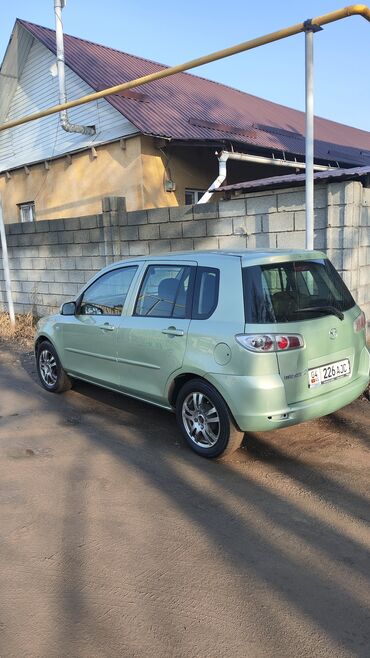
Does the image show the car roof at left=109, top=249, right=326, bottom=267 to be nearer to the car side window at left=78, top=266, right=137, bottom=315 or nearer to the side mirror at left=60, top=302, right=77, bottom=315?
the car side window at left=78, top=266, right=137, bottom=315

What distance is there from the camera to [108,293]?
199 inches

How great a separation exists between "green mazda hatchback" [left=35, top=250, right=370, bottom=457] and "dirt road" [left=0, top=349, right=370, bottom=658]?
1.45 ft

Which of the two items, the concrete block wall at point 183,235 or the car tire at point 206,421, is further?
the concrete block wall at point 183,235

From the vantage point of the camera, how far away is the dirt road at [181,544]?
2260 millimetres

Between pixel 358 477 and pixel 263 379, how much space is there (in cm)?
101

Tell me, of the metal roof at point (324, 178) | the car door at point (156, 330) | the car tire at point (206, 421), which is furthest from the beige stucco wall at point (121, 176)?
the car tire at point (206, 421)

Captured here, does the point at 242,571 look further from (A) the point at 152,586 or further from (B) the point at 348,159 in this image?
(B) the point at 348,159

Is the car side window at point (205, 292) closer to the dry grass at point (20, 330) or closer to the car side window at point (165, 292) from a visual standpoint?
the car side window at point (165, 292)

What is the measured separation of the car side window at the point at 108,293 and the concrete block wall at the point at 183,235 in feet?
7.93

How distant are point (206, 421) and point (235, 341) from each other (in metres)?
0.75

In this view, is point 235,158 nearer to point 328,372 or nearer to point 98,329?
point 98,329

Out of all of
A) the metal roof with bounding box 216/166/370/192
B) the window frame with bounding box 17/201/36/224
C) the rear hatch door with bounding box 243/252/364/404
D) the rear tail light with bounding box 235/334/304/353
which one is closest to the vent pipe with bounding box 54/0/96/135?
the window frame with bounding box 17/201/36/224

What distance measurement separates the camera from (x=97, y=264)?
29.2 ft

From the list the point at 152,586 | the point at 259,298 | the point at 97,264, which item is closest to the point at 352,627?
the point at 152,586
